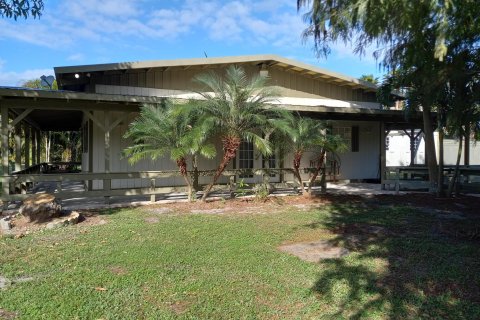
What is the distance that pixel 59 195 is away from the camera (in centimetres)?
1009

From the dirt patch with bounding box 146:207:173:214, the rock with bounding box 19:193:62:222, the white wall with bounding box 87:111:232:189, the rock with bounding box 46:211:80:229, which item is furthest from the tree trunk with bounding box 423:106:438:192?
the rock with bounding box 19:193:62:222

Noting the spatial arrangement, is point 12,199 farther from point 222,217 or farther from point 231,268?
point 231,268

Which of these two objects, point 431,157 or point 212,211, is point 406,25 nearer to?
point 212,211

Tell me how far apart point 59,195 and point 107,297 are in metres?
6.35

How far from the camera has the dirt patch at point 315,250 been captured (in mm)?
6098

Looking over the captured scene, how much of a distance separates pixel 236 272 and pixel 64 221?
4.36m

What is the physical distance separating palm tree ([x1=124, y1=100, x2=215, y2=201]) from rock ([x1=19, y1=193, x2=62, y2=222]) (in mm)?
2235

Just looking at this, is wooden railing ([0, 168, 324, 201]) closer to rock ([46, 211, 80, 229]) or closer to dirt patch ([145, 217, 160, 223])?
rock ([46, 211, 80, 229])

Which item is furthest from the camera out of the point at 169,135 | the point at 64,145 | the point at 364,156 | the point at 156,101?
the point at 64,145

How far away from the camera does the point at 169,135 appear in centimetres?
1019

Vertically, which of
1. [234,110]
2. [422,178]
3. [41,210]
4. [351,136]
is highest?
[234,110]

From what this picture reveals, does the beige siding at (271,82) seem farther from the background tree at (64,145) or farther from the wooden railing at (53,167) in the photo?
the background tree at (64,145)

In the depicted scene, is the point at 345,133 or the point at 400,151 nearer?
the point at 345,133

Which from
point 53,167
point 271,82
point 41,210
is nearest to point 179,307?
point 41,210
